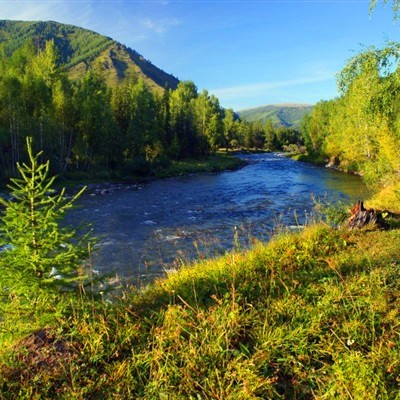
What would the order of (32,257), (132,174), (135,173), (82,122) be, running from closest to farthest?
(32,257) < (82,122) < (132,174) < (135,173)

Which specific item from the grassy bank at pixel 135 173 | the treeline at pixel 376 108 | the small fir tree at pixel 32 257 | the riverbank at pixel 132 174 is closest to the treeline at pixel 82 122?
the grassy bank at pixel 135 173

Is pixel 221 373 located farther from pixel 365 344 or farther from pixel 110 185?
pixel 110 185

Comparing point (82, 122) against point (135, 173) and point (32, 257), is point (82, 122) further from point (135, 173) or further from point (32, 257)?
point (32, 257)

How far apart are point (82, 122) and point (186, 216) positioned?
31535mm

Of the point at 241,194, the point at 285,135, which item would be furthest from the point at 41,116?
the point at 285,135

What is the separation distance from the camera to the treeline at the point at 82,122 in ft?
139

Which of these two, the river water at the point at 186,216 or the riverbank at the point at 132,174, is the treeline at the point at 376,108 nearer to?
the river water at the point at 186,216

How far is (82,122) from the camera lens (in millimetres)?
49219

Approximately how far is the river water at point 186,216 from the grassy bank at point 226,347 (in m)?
1.78

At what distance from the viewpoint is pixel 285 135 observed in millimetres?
150000

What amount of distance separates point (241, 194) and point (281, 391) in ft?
103

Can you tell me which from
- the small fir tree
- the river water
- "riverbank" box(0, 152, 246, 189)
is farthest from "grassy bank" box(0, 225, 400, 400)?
"riverbank" box(0, 152, 246, 189)

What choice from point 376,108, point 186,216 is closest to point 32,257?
point 376,108

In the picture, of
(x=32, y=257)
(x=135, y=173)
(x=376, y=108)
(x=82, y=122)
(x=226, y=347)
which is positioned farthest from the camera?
(x=135, y=173)
